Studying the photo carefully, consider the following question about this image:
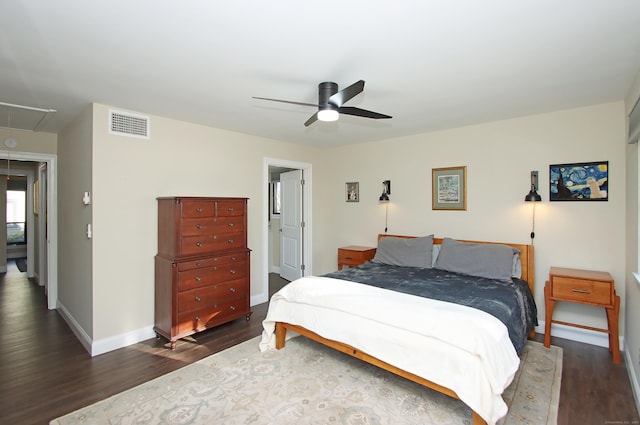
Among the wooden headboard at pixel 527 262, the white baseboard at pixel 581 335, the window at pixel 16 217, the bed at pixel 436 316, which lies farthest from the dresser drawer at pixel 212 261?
the window at pixel 16 217

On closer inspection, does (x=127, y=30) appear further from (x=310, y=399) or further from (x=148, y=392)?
(x=310, y=399)

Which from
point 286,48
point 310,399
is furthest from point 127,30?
point 310,399

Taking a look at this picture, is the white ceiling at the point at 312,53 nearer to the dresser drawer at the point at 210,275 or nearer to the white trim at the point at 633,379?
the dresser drawer at the point at 210,275

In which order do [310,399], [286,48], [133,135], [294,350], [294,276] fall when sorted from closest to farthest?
[286,48], [310,399], [294,350], [133,135], [294,276]

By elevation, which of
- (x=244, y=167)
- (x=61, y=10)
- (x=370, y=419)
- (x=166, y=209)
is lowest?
(x=370, y=419)

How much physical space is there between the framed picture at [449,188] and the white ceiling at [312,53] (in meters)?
0.99

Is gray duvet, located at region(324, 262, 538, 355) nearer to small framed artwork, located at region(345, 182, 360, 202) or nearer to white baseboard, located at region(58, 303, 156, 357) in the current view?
small framed artwork, located at region(345, 182, 360, 202)

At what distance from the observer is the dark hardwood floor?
218 centimetres

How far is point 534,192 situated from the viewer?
3.35 meters

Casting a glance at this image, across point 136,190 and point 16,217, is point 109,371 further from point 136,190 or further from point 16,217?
point 16,217

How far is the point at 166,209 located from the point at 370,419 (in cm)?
271

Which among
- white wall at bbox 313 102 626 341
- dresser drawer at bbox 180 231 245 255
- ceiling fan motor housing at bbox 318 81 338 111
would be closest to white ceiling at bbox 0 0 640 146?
ceiling fan motor housing at bbox 318 81 338 111

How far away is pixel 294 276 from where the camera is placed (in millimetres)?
5602

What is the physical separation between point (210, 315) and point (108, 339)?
3.18 feet
